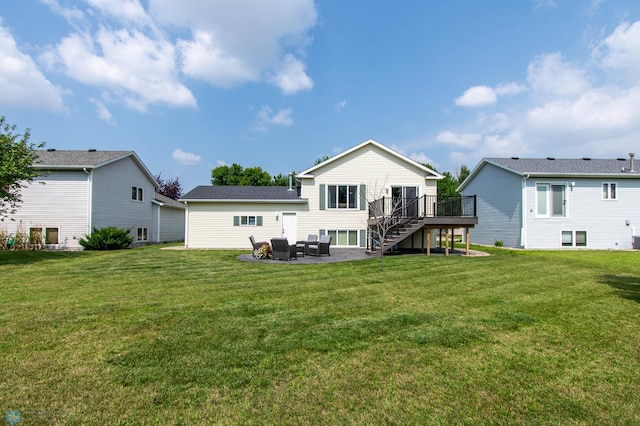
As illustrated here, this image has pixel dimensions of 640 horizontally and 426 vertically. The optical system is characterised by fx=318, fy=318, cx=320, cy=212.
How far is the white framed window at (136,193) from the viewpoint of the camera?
22.0 m

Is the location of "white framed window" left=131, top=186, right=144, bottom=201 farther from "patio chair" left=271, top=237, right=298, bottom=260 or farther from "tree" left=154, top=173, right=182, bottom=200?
"tree" left=154, top=173, right=182, bottom=200

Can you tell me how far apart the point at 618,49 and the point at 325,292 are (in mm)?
14858

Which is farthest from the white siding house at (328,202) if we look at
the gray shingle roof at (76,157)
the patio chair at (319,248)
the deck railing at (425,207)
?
the gray shingle roof at (76,157)

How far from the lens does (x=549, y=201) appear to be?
1775 cm

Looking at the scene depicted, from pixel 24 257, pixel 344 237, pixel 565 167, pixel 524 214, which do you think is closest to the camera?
pixel 24 257

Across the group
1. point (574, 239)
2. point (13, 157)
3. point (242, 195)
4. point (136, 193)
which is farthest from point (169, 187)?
point (574, 239)

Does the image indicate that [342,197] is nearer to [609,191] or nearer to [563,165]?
[563,165]

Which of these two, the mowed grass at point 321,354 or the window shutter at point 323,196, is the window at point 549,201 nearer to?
the mowed grass at point 321,354

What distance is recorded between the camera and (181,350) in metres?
3.84

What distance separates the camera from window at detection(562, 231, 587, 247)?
58.2ft

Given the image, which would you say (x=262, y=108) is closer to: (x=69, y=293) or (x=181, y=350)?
(x=69, y=293)

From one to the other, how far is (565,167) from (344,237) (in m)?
13.7

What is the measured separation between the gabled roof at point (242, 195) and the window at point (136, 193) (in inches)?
211

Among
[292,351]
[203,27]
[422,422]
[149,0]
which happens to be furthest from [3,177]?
[422,422]
